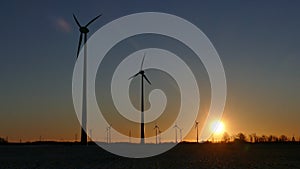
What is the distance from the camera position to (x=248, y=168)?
122 ft

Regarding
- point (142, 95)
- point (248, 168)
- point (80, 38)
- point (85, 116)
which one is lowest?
point (248, 168)

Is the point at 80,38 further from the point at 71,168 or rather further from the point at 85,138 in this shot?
the point at 71,168

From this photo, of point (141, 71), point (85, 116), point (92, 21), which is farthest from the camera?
point (141, 71)

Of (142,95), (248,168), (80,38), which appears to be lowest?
(248,168)

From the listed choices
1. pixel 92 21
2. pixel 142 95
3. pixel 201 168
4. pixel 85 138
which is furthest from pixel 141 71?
pixel 201 168

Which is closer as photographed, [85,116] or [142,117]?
[85,116]

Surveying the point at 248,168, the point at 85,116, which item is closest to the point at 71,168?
the point at 248,168

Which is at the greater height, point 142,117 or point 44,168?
point 142,117

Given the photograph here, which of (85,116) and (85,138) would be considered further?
(85,138)

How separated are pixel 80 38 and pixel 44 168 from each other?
65.7 m

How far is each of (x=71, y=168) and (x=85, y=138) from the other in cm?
5928

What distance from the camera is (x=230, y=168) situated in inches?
1452

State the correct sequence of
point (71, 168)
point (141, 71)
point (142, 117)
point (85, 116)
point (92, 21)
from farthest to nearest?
point (141, 71)
point (142, 117)
point (92, 21)
point (85, 116)
point (71, 168)

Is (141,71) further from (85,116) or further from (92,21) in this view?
(85,116)
